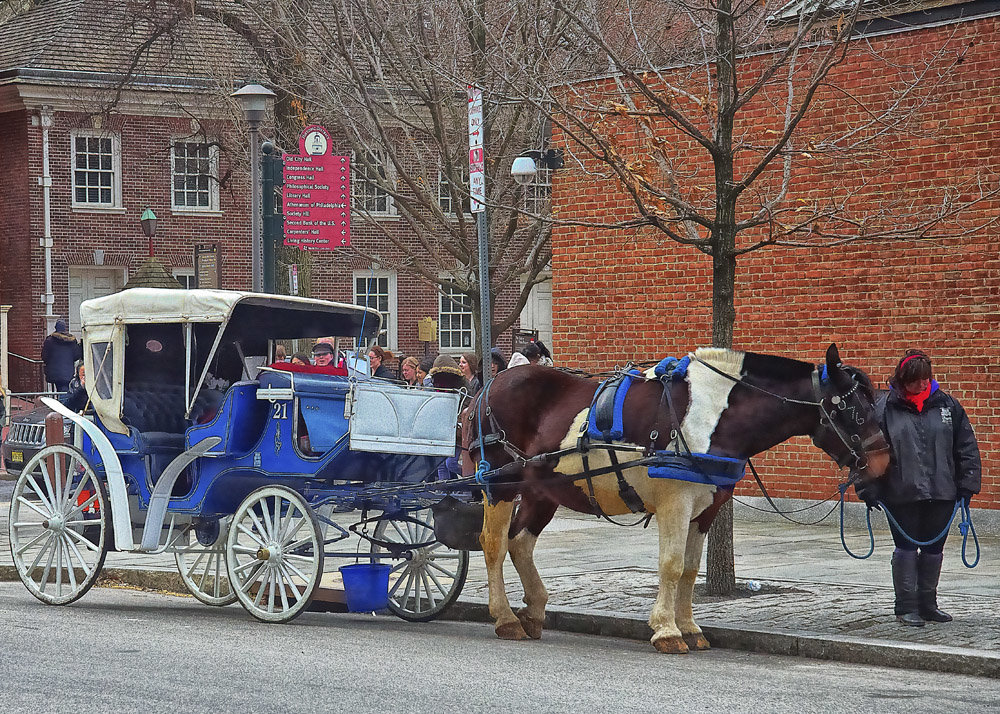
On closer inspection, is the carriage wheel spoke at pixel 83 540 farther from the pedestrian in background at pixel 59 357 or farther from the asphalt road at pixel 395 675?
the pedestrian in background at pixel 59 357

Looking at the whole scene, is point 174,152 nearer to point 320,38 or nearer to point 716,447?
point 320,38

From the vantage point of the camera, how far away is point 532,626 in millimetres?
9625

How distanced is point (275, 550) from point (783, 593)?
372 cm

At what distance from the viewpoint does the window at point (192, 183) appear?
35.7 m

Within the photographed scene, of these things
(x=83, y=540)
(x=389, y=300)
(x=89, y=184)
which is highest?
(x=89, y=184)

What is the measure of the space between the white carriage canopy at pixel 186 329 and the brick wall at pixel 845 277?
278cm

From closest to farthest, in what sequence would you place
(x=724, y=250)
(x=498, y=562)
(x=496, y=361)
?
1. (x=498, y=562)
2. (x=724, y=250)
3. (x=496, y=361)

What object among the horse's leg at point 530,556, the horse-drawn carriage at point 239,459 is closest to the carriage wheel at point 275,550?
the horse-drawn carriage at point 239,459

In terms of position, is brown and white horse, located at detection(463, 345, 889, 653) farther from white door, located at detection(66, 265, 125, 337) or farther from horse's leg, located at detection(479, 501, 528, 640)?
white door, located at detection(66, 265, 125, 337)

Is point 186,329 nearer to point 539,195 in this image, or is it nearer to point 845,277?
point 845,277

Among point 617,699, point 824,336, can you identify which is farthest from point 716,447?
point 824,336

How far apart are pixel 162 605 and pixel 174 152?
2608 cm

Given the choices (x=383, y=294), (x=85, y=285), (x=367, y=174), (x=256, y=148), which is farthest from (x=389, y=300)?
(x=256, y=148)

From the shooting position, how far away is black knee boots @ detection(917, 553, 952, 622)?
30.5ft
